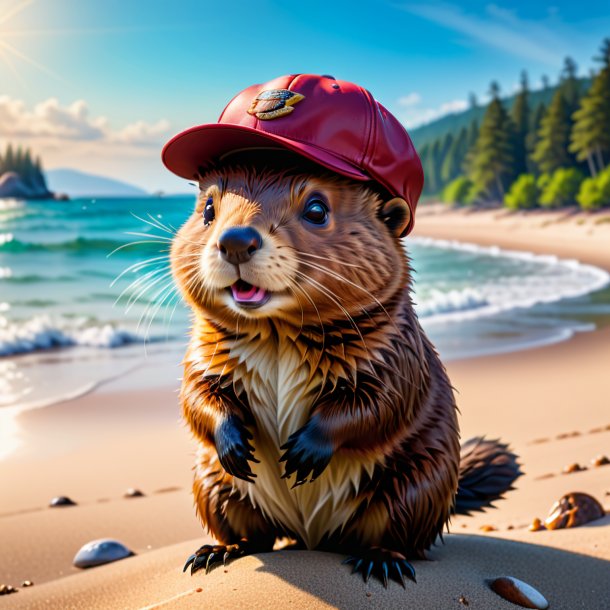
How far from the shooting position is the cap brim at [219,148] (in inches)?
98.3

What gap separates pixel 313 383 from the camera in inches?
103

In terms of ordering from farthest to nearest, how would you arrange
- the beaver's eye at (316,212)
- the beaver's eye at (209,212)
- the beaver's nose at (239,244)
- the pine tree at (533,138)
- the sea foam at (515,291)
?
the pine tree at (533,138) → the sea foam at (515,291) → the beaver's eye at (209,212) → the beaver's eye at (316,212) → the beaver's nose at (239,244)

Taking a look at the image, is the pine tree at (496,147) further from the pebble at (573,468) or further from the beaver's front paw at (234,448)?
the beaver's front paw at (234,448)

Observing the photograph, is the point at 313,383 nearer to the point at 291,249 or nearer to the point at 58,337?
the point at 291,249

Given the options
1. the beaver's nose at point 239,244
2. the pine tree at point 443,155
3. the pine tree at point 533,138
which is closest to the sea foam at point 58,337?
the beaver's nose at point 239,244

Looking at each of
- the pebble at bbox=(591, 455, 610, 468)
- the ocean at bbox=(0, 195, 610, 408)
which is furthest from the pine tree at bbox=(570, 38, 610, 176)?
the pebble at bbox=(591, 455, 610, 468)

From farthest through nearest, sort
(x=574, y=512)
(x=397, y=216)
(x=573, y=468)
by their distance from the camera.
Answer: (x=573, y=468) → (x=574, y=512) → (x=397, y=216)

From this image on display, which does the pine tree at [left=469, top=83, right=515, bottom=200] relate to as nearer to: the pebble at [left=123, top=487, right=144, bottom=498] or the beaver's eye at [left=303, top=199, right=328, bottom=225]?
the pebble at [left=123, top=487, right=144, bottom=498]

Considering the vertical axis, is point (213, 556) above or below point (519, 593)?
below

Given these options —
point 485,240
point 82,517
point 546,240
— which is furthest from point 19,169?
point 82,517

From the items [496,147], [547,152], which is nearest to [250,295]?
[547,152]

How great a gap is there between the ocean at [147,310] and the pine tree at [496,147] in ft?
108

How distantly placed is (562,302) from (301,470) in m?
11.8

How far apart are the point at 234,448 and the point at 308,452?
27cm
